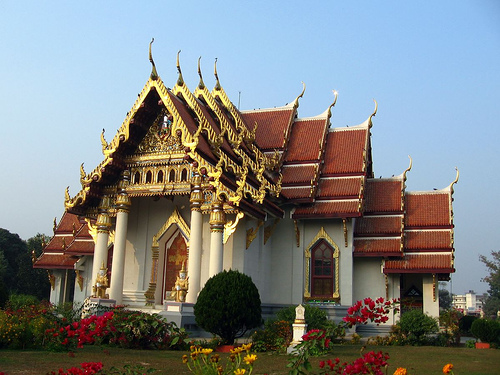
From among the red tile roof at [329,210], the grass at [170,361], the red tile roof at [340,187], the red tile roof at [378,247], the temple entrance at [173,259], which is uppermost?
the red tile roof at [340,187]

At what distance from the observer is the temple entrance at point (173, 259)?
17628 millimetres

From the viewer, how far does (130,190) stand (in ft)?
56.3

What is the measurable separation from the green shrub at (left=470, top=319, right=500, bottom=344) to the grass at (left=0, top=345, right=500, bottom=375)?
4.02 m

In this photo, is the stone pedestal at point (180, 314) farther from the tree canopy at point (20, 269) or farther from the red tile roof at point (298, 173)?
the tree canopy at point (20, 269)

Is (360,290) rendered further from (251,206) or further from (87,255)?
(87,255)

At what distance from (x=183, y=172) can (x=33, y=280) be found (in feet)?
84.2

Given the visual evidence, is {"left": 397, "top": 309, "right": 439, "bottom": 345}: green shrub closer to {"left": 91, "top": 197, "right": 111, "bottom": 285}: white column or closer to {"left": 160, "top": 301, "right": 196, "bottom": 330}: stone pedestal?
{"left": 160, "top": 301, "right": 196, "bottom": 330}: stone pedestal

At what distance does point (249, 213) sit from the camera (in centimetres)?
1631

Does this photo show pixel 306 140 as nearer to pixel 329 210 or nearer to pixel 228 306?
pixel 329 210

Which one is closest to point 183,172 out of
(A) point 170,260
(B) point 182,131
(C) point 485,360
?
(B) point 182,131

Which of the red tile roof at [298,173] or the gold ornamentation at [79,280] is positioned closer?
the red tile roof at [298,173]

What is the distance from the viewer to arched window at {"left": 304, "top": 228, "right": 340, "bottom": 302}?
749 inches

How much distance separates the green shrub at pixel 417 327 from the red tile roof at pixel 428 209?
365cm

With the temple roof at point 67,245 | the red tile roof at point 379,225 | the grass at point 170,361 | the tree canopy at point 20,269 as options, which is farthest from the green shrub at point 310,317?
the tree canopy at point 20,269
